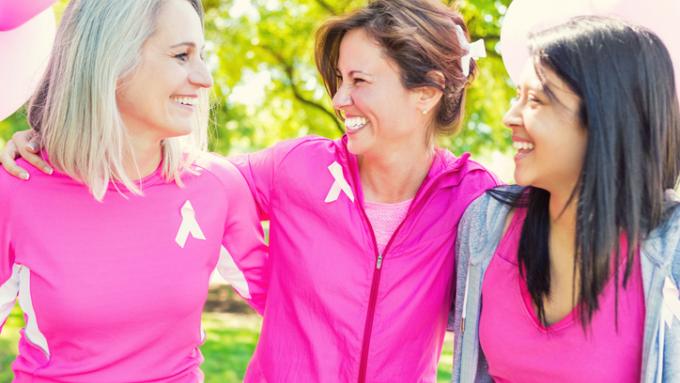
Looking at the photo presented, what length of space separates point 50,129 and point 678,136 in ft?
6.52

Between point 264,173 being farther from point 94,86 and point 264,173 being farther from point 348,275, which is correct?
point 94,86

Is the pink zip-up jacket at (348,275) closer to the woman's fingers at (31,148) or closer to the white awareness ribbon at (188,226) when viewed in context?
the white awareness ribbon at (188,226)

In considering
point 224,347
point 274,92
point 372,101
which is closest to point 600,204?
point 372,101

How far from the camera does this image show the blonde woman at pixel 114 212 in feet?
8.25

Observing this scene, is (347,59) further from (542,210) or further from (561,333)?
(561,333)

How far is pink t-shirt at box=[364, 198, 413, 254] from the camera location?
296cm

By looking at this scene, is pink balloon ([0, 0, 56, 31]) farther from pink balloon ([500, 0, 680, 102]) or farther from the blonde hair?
pink balloon ([500, 0, 680, 102])

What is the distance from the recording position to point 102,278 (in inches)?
99.6

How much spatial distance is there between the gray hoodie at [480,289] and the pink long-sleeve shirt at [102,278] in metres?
0.89

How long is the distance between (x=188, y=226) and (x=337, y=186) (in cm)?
59

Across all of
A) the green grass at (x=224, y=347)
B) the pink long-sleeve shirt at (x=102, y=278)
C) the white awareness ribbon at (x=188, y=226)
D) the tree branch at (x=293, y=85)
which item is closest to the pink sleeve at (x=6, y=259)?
the pink long-sleeve shirt at (x=102, y=278)

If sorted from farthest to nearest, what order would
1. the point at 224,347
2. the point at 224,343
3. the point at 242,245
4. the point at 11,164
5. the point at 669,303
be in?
the point at 224,343 → the point at 224,347 → the point at 242,245 → the point at 11,164 → the point at 669,303

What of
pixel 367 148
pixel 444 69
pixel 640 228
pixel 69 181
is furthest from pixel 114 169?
pixel 640 228

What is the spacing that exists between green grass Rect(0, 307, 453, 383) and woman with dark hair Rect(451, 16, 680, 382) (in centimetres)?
428
